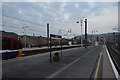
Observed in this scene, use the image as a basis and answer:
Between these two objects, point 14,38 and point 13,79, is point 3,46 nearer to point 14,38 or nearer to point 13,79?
point 14,38

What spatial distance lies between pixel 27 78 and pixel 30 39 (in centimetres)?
9403

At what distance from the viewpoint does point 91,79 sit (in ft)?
27.6

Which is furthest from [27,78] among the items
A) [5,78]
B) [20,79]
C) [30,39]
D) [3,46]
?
[30,39]

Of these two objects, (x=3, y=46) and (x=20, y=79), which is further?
(x=3, y=46)

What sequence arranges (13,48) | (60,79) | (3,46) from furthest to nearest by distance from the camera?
(13,48) < (3,46) < (60,79)

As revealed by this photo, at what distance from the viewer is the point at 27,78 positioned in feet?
28.5

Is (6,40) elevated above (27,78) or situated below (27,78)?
above

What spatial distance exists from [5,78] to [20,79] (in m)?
0.88

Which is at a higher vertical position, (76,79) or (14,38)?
(14,38)

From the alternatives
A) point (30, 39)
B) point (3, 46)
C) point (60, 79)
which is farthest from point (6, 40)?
point (30, 39)

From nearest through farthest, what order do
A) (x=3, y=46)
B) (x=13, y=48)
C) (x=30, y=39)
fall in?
(x=3, y=46), (x=13, y=48), (x=30, y=39)

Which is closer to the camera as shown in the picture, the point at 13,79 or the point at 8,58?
the point at 13,79

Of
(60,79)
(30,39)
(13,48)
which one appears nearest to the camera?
(60,79)

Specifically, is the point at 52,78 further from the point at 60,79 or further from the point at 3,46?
the point at 3,46
